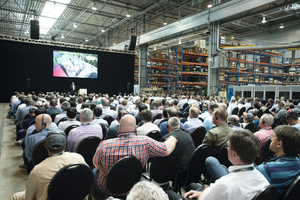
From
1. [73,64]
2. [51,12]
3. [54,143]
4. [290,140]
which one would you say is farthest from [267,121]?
[51,12]

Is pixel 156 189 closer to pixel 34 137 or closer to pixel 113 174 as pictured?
pixel 113 174

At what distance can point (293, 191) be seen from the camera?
52.2 inches

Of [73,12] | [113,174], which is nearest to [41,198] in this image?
[113,174]

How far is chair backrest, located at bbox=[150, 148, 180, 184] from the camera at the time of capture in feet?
6.32

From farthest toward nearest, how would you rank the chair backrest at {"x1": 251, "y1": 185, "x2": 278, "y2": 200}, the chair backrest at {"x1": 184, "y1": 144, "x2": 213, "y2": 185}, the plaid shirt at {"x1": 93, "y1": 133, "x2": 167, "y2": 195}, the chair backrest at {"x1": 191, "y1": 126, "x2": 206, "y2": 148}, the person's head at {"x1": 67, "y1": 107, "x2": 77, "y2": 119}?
the person's head at {"x1": 67, "y1": 107, "x2": 77, "y2": 119} < the chair backrest at {"x1": 191, "y1": 126, "x2": 206, "y2": 148} < the chair backrest at {"x1": 184, "y1": 144, "x2": 213, "y2": 185} < the plaid shirt at {"x1": 93, "y1": 133, "x2": 167, "y2": 195} < the chair backrest at {"x1": 251, "y1": 185, "x2": 278, "y2": 200}

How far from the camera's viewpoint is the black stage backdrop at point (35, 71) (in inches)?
494

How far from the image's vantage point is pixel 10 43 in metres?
12.5

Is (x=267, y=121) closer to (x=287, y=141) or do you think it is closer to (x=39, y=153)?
(x=287, y=141)

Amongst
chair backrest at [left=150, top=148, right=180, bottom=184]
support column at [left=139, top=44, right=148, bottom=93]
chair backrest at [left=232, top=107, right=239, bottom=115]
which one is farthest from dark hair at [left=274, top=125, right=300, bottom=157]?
support column at [left=139, top=44, right=148, bottom=93]

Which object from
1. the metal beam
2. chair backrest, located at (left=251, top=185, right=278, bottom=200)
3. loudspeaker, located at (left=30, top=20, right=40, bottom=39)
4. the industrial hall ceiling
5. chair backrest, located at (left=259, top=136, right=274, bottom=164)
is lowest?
chair backrest, located at (left=259, top=136, right=274, bottom=164)

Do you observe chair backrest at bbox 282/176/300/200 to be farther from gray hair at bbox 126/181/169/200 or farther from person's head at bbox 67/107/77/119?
person's head at bbox 67/107/77/119

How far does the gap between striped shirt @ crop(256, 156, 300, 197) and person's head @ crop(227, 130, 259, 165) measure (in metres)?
0.36

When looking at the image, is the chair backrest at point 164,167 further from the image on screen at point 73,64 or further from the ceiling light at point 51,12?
the ceiling light at point 51,12

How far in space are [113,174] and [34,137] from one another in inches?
63.5
